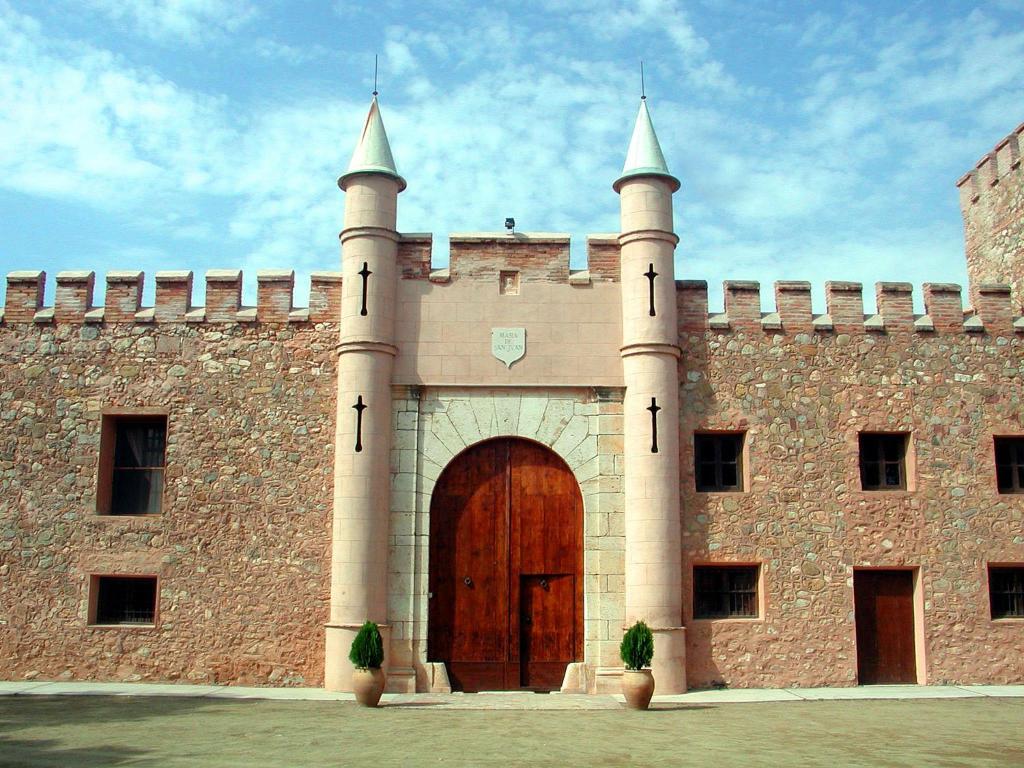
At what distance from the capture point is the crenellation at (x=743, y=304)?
16.8 m

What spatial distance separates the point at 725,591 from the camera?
53.2 feet

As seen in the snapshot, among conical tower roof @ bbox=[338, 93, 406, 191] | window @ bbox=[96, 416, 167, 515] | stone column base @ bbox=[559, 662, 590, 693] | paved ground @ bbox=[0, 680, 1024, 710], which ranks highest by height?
conical tower roof @ bbox=[338, 93, 406, 191]

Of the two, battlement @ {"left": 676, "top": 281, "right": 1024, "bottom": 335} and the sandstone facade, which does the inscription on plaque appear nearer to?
the sandstone facade

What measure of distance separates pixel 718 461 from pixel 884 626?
3815mm

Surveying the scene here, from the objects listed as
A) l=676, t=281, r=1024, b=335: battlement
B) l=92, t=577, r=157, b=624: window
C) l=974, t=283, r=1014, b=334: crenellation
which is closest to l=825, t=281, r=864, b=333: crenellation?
l=676, t=281, r=1024, b=335: battlement

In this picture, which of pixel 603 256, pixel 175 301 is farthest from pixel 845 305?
pixel 175 301

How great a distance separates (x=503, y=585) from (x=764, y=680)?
4.43m

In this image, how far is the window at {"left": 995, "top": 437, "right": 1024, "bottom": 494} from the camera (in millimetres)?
16828

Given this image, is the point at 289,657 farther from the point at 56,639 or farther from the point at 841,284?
the point at 841,284

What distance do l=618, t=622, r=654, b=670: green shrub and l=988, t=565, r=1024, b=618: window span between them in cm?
658

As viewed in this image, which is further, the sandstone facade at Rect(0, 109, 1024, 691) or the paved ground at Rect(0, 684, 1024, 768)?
the sandstone facade at Rect(0, 109, 1024, 691)

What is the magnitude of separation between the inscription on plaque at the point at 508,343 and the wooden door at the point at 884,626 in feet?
21.9

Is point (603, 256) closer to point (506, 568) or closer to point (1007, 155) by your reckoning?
point (506, 568)

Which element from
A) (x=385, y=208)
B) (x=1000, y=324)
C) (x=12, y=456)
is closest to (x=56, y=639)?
(x=12, y=456)
